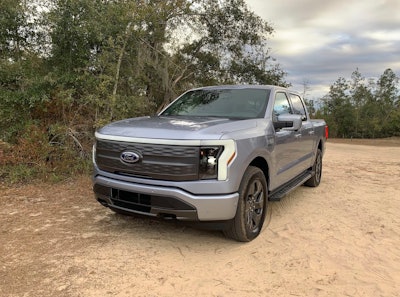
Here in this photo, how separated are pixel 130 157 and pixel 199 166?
748mm

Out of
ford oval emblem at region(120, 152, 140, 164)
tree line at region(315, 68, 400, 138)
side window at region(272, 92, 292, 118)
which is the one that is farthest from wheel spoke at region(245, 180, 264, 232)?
tree line at region(315, 68, 400, 138)

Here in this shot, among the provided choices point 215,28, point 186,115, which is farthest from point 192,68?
point 186,115

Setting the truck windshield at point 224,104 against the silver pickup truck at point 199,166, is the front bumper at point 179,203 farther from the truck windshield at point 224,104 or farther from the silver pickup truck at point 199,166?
the truck windshield at point 224,104

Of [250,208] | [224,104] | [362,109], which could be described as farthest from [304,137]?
[362,109]

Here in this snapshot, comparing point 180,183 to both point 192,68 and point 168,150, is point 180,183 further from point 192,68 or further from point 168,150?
point 192,68

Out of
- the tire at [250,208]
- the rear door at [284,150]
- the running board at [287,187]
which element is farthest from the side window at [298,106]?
the tire at [250,208]

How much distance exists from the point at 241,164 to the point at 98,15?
5459 mm

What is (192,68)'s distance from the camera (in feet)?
54.5

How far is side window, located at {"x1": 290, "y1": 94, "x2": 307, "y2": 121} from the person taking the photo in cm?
600

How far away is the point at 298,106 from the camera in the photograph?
6297 millimetres

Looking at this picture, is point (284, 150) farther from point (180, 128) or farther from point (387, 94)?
point (387, 94)

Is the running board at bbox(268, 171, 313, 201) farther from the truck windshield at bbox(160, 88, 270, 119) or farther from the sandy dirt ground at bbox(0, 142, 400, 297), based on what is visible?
the truck windshield at bbox(160, 88, 270, 119)

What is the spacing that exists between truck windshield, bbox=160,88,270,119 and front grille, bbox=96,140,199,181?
4.37 ft

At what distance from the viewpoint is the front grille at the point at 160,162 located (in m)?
3.49
